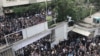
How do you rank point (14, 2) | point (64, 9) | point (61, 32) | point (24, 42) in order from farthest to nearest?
1. point (14, 2)
2. point (64, 9)
3. point (61, 32)
4. point (24, 42)

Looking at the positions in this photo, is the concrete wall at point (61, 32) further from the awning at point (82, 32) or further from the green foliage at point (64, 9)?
the awning at point (82, 32)

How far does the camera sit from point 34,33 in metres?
13.1

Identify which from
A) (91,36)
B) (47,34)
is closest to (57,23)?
(47,34)

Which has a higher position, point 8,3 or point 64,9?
point 8,3

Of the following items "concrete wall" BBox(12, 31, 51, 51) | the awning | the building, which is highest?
the building

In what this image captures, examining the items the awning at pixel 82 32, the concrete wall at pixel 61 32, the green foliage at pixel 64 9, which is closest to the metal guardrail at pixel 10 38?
the concrete wall at pixel 61 32

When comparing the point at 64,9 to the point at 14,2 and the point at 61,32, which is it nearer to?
the point at 61,32

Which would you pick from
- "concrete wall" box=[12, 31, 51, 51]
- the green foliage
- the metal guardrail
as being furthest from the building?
the metal guardrail

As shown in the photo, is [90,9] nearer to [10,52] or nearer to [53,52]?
[53,52]

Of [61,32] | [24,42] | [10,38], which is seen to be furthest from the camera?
[61,32]

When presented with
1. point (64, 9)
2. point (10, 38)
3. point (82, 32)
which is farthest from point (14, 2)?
point (10, 38)

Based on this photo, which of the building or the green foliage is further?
the building

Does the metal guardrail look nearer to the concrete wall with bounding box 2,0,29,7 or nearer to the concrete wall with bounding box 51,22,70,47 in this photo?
the concrete wall with bounding box 51,22,70,47

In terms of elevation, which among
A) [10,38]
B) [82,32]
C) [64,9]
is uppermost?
[64,9]
